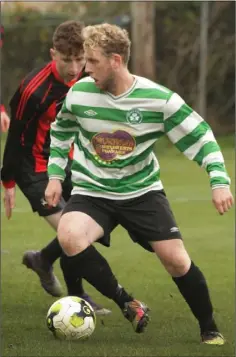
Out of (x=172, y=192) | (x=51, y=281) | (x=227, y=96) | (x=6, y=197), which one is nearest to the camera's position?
(x=6, y=197)

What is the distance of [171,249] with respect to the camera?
530cm

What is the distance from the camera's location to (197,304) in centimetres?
539

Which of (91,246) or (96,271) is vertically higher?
(91,246)

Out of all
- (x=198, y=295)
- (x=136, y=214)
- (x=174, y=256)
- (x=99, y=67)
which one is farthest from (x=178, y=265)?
(x=99, y=67)

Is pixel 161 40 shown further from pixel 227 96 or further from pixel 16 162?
pixel 16 162

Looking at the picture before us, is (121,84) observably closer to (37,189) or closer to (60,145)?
(60,145)

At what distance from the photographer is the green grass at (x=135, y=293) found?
17.3 ft


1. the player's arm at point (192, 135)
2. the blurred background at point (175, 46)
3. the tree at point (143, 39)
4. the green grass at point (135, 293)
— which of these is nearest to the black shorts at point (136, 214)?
the player's arm at point (192, 135)

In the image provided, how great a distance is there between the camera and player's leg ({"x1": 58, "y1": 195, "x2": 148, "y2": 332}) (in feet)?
17.3

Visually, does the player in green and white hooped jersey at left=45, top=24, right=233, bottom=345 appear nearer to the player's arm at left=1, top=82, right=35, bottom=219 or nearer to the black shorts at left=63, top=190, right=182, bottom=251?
the black shorts at left=63, top=190, right=182, bottom=251

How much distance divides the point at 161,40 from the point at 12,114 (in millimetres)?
15163

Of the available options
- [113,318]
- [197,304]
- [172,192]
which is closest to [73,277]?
[113,318]

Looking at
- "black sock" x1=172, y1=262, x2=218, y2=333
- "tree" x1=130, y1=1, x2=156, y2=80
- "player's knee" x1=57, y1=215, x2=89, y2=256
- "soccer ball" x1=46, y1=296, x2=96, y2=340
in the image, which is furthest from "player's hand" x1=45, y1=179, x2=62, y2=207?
"tree" x1=130, y1=1, x2=156, y2=80

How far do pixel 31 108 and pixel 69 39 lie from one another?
1.83 feet
